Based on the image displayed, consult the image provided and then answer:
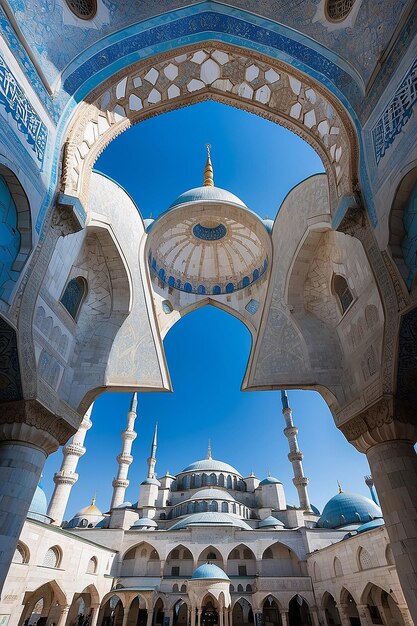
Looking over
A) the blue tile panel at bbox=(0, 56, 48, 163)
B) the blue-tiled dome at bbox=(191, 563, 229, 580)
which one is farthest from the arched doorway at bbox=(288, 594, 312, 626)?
the blue tile panel at bbox=(0, 56, 48, 163)

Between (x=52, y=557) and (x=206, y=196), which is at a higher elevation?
(x=206, y=196)

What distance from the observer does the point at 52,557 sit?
55.4ft

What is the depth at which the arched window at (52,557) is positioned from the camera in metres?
16.4

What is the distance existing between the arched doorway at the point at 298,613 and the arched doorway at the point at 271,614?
3.02ft

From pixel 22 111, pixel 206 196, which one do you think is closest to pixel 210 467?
pixel 206 196

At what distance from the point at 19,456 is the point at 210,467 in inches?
1349

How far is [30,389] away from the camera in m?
6.03

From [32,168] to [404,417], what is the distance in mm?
7373

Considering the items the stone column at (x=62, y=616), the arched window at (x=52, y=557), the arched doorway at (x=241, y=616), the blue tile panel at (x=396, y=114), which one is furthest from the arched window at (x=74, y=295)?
the arched doorway at (x=241, y=616)

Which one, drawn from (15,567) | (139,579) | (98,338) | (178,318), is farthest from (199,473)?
(98,338)

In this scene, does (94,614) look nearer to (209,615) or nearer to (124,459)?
(209,615)

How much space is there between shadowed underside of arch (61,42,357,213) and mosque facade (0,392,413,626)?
1546cm

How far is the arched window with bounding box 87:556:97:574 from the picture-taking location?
20461mm

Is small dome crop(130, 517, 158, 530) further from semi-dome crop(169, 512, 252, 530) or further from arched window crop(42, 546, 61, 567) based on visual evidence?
arched window crop(42, 546, 61, 567)
